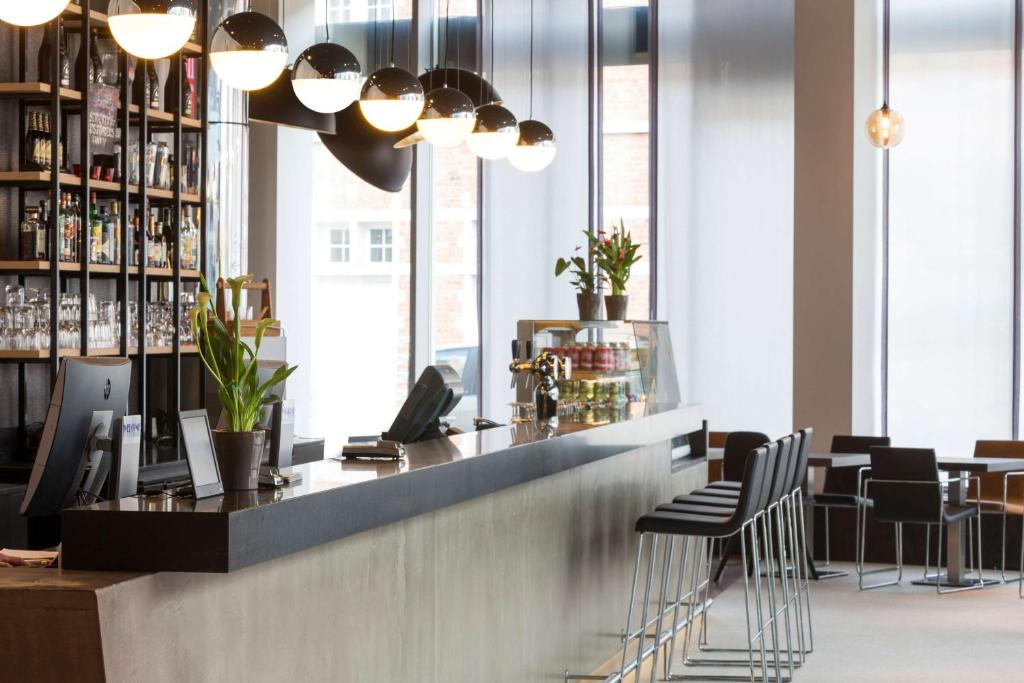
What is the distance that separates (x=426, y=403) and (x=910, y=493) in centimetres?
386

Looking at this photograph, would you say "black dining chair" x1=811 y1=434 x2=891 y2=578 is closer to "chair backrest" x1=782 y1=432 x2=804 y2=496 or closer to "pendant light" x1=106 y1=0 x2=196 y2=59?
"chair backrest" x1=782 y1=432 x2=804 y2=496

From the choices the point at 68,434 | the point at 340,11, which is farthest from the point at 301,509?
the point at 340,11

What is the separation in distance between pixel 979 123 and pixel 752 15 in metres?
1.79

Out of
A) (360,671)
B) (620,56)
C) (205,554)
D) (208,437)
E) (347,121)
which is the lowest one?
(360,671)

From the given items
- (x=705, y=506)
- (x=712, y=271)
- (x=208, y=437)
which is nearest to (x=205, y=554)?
(x=208, y=437)

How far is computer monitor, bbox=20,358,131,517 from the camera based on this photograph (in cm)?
328

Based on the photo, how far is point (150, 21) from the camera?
12.0 feet

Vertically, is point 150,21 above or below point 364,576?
above

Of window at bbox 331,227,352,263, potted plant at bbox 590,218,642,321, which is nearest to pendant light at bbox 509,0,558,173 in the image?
potted plant at bbox 590,218,642,321

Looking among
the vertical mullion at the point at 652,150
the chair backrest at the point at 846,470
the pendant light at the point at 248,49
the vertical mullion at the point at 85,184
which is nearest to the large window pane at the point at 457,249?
the vertical mullion at the point at 652,150

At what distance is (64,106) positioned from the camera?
5762 millimetres

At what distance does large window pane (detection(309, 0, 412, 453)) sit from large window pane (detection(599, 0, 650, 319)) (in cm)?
178

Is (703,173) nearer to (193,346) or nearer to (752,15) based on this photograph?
(752,15)

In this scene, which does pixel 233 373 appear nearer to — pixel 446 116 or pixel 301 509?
pixel 301 509
